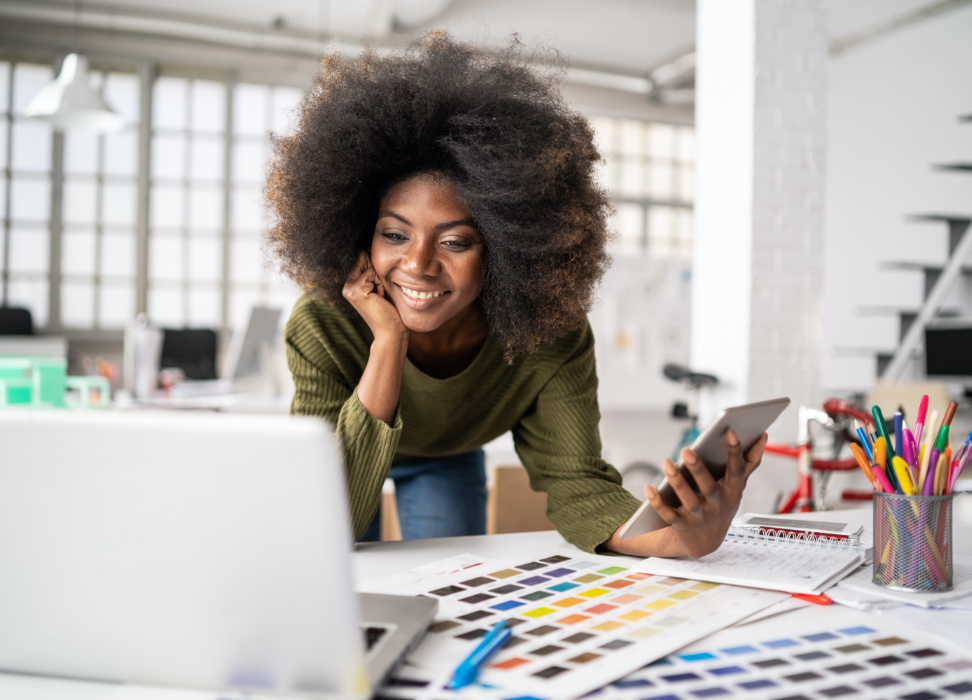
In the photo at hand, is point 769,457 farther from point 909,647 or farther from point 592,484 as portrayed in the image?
point 909,647

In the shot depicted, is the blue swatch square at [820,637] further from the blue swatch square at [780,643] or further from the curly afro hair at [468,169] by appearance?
the curly afro hair at [468,169]

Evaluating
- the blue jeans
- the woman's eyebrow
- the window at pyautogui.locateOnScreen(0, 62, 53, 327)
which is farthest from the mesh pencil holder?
the window at pyautogui.locateOnScreen(0, 62, 53, 327)

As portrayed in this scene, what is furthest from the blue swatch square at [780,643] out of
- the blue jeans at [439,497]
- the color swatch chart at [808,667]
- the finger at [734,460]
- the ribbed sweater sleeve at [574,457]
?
the blue jeans at [439,497]

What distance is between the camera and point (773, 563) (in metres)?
0.93

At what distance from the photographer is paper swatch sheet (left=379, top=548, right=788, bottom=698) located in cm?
60

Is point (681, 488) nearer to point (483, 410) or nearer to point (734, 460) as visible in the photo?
point (734, 460)

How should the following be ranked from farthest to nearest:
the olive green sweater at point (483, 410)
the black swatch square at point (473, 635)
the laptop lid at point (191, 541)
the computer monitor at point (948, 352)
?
the computer monitor at point (948, 352) < the olive green sweater at point (483, 410) < the black swatch square at point (473, 635) < the laptop lid at point (191, 541)


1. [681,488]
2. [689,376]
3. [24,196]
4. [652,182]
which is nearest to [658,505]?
[681,488]

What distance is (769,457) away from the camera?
332cm

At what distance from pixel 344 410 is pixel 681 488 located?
535 mm

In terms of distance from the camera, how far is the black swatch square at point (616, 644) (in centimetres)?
66

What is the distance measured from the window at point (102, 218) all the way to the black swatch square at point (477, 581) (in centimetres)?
688

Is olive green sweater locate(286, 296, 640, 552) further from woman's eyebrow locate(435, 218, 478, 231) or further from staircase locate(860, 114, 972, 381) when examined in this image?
staircase locate(860, 114, 972, 381)

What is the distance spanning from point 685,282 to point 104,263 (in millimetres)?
5184
